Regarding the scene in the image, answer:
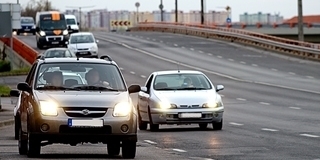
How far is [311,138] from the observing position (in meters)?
19.7

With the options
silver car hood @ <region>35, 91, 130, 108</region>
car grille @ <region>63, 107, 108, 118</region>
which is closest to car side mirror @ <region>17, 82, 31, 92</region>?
silver car hood @ <region>35, 91, 130, 108</region>

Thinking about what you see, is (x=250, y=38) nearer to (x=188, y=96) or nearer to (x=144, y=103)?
(x=144, y=103)

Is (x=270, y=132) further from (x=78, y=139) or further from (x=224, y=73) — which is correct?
(x=224, y=73)

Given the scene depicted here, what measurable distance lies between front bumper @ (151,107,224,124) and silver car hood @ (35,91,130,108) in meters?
7.34

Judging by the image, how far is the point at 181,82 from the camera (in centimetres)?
2425

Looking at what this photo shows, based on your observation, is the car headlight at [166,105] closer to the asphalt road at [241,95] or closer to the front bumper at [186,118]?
the front bumper at [186,118]

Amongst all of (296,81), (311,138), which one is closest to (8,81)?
(296,81)

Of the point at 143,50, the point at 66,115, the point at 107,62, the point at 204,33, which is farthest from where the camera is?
the point at 204,33

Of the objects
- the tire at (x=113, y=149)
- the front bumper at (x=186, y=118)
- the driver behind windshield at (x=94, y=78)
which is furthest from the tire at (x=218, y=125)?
the driver behind windshield at (x=94, y=78)

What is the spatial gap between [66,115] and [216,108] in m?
8.32

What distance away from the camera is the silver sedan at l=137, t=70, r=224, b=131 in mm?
22641

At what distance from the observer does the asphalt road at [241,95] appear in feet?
58.9

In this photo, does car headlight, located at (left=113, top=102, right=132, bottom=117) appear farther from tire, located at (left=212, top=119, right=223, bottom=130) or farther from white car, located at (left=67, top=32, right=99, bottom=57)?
white car, located at (left=67, top=32, right=99, bottom=57)

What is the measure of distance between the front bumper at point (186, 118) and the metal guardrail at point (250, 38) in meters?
36.9
